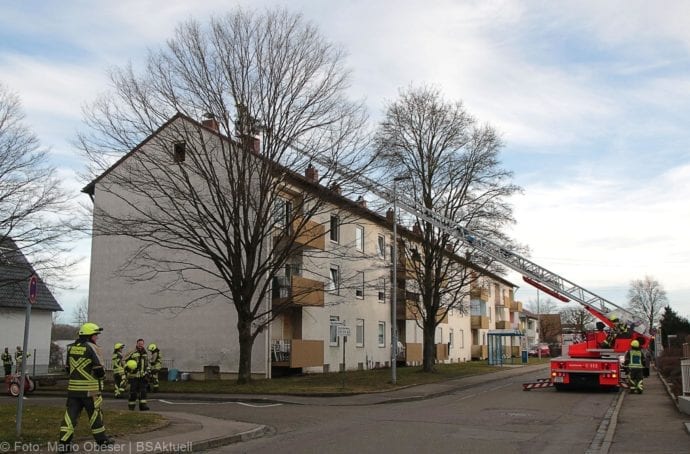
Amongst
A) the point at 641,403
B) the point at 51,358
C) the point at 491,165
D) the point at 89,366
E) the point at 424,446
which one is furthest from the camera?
the point at 51,358

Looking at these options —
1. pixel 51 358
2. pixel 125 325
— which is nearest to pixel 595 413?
pixel 125 325

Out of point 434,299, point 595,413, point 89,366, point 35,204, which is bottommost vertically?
point 595,413

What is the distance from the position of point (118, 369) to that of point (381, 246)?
24.8m

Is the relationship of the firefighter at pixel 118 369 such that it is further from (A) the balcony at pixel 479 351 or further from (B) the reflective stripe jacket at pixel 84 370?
(A) the balcony at pixel 479 351

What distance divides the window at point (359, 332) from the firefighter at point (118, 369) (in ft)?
63.4

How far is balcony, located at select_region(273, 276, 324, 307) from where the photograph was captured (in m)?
29.0

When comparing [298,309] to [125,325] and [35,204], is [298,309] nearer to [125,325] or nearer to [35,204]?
[125,325]

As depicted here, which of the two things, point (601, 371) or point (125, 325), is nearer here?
point (601, 371)

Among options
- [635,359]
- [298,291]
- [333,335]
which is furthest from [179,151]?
[635,359]

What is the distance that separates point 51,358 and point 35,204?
2295 cm

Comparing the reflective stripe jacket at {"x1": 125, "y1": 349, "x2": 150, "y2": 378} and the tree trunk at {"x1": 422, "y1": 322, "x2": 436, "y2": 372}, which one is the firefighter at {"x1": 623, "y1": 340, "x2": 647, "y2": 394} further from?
the reflective stripe jacket at {"x1": 125, "y1": 349, "x2": 150, "y2": 378}

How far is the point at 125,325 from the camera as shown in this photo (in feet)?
104

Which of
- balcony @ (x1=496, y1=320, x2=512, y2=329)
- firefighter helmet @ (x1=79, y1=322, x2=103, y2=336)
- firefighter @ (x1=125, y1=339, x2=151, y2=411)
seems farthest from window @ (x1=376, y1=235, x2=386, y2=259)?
balcony @ (x1=496, y1=320, x2=512, y2=329)

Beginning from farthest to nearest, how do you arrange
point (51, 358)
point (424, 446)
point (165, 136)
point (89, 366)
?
point (51, 358), point (165, 136), point (424, 446), point (89, 366)
